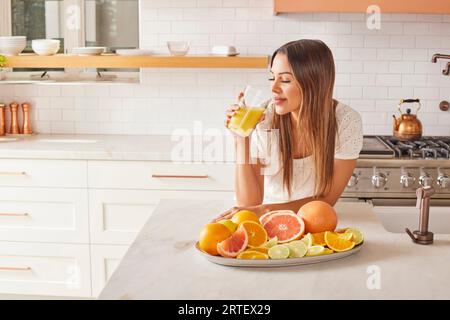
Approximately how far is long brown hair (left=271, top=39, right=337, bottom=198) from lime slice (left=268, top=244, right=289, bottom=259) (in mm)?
757

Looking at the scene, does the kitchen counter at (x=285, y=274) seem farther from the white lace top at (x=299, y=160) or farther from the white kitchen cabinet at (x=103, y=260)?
the white kitchen cabinet at (x=103, y=260)

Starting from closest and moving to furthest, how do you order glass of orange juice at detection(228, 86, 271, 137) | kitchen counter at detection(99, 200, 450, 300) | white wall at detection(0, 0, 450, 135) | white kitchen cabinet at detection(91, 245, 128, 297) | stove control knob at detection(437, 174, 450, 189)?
kitchen counter at detection(99, 200, 450, 300)
glass of orange juice at detection(228, 86, 271, 137)
stove control knob at detection(437, 174, 450, 189)
white kitchen cabinet at detection(91, 245, 128, 297)
white wall at detection(0, 0, 450, 135)

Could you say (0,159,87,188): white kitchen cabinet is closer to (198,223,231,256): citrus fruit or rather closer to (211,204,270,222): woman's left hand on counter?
(211,204,270,222): woman's left hand on counter

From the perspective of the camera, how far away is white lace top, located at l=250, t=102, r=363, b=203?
2902mm

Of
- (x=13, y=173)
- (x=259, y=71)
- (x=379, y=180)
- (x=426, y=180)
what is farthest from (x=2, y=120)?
(x=426, y=180)

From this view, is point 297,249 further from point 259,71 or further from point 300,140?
point 259,71

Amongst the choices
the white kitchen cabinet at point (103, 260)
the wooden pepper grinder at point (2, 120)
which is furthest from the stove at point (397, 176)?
the wooden pepper grinder at point (2, 120)

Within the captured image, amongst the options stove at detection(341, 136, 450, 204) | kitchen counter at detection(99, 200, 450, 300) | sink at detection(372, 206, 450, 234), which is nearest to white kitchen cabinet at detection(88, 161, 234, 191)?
stove at detection(341, 136, 450, 204)

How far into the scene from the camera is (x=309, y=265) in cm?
207

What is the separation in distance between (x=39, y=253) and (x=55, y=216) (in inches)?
10.5

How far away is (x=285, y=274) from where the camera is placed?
1994 millimetres

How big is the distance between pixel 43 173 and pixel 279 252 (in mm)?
2476

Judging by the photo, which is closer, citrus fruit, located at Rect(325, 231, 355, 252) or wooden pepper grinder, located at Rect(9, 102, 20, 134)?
citrus fruit, located at Rect(325, 231, 355, 252)

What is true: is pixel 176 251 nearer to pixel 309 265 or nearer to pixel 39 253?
pixel 309 265
